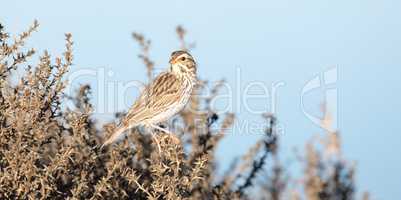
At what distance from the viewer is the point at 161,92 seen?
614 cm

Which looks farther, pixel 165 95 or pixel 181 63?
pixel 181 63

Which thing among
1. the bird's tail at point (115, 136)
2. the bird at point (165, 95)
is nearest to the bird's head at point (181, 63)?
the bird at point (165, 95)

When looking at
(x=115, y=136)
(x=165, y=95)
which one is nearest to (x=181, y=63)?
(x=165, y=95)

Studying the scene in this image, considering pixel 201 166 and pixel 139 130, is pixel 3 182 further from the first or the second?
pixel 139 130

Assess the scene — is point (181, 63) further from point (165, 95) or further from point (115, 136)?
point (115, 136)

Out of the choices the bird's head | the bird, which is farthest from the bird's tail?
the bird's head

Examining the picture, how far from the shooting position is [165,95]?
614cm

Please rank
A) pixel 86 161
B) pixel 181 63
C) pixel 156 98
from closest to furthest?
pixel 86 161, pixel 156 98, pixel 181 63

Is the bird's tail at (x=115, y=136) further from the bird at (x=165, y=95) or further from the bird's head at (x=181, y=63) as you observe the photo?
the bird's head at (x=181, y=63)

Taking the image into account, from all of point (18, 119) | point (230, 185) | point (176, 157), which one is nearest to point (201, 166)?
point (176, 157)

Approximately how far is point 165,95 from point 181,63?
0.42 metres

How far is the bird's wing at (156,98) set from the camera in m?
5.95

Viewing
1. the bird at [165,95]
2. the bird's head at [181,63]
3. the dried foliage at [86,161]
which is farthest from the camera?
the bird's head at [181,63]

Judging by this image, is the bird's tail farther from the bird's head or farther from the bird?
the bird's head
